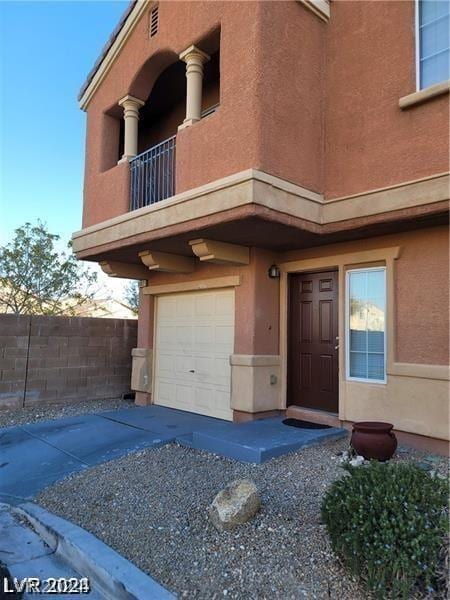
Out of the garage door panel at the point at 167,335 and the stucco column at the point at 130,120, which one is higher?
the stucco column at the point at 130,120

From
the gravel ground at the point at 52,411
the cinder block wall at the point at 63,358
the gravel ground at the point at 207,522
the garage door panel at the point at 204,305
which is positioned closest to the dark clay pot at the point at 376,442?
the gravel ground at the point at 207,522

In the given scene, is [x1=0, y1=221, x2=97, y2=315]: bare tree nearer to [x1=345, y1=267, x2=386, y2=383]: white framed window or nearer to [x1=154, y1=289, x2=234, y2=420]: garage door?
[x1=154, y1=289, x2=234, y2=420]: garage door

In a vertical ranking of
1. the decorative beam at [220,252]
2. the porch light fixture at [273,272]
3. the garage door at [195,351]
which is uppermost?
the decorative beam at [220,252]

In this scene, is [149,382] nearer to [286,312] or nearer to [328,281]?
[286,312]

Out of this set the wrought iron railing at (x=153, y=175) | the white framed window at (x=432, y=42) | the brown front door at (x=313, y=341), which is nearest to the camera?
the white framed window at (x=432, y=42)

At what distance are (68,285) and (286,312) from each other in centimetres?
921

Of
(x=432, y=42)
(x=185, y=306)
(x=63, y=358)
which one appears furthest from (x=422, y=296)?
(x=63, y=358)

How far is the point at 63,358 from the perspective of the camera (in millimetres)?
9781

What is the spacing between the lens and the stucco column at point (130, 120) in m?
8.12

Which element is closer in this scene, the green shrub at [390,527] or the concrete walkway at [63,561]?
the green shrub at [390,527]

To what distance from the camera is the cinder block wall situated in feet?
29.7

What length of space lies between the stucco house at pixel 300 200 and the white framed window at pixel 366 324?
2 cm

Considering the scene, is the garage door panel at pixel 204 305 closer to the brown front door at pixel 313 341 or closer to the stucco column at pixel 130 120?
the brown front door at pixel 313 341

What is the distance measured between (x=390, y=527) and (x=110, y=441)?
15.6 ft
